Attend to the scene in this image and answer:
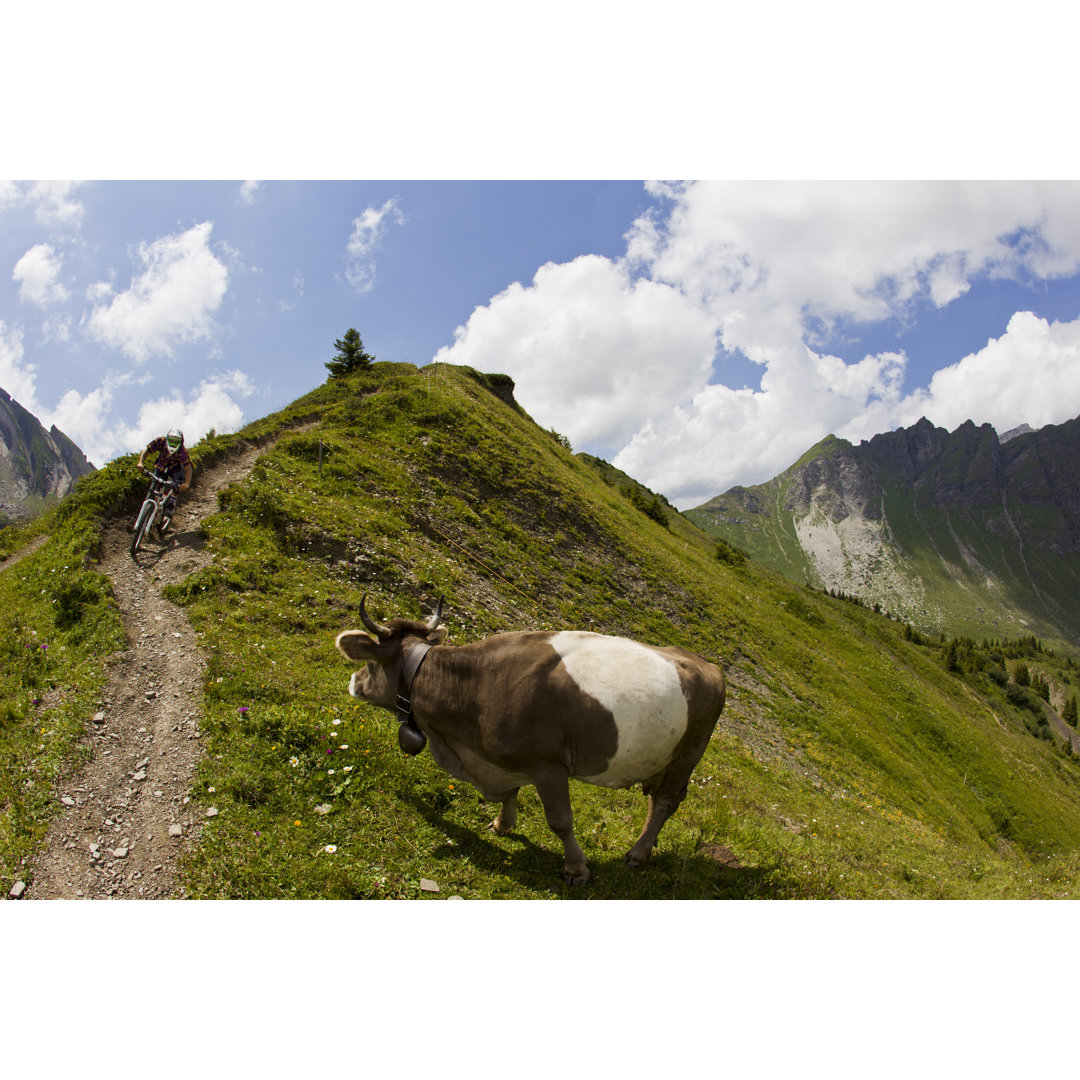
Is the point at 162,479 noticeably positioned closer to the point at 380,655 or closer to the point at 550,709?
the point at 380,655

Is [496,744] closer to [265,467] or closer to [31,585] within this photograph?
[31,585]

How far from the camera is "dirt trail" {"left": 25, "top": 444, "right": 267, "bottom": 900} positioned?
5.77 metres

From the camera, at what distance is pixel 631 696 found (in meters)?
6.46

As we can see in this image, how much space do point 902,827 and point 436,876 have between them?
1491cm

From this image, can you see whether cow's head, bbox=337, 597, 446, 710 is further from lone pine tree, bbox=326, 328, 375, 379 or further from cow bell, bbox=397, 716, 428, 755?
lone pine tree, bbox=326, 328, 375, 379

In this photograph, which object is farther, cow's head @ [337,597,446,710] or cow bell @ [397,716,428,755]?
cow's head @ [337,597,446,710]

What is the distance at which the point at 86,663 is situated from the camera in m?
9.21

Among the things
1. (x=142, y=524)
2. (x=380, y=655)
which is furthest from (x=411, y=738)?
(x=142, y=524)

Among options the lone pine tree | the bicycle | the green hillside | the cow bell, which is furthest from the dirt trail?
the lone pine tree

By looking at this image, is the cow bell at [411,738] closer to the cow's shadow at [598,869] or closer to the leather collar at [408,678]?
the leather collar at [408,678]

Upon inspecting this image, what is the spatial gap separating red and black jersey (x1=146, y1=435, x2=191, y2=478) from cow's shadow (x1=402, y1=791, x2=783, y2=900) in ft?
37.9

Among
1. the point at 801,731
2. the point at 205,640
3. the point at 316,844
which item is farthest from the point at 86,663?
the point at 801,731

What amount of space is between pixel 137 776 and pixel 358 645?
3391mm

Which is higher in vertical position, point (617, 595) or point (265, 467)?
point (265, 467)
